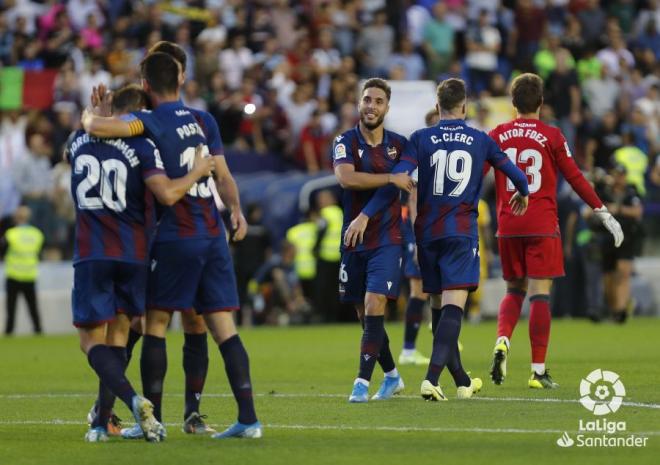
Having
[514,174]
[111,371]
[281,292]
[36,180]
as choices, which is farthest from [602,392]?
[281,292]

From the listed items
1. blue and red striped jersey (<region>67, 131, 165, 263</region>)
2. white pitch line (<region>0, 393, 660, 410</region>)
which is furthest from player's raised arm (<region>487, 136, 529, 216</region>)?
blue and red striped jersey (<region>67, 131, 165, 263</region>)

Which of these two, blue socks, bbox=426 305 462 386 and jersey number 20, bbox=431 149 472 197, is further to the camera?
Answer: jersey number 20, bbox=431 149 472 197

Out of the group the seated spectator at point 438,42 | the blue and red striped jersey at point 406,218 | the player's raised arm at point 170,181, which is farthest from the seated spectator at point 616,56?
the player's raised arm at point 170,181

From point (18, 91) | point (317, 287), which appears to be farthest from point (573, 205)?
point (18, 91)

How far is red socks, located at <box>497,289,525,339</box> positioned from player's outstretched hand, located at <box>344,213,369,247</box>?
1.92 m

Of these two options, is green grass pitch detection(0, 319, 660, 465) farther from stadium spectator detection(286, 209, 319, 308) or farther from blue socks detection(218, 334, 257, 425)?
stadium spectator detection(286, 209, 319, 308)

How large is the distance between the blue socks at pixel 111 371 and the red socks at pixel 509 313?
13.9 feet

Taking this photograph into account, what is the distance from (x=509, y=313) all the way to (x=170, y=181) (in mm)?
4466

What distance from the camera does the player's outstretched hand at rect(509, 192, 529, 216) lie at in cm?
1120

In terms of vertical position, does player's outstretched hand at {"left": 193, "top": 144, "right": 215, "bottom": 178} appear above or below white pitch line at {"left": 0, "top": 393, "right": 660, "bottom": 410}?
above

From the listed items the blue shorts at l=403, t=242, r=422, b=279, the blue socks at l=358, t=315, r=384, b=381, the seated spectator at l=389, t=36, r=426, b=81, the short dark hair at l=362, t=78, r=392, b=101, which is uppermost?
the seated spectator at l=389, t=36, r=426, b=81

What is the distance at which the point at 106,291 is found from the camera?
29.5 ft

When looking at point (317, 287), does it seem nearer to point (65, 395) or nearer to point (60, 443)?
point (65, 395)

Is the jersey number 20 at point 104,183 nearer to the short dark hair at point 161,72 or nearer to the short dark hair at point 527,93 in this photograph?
the short dark hair at point 161,72
